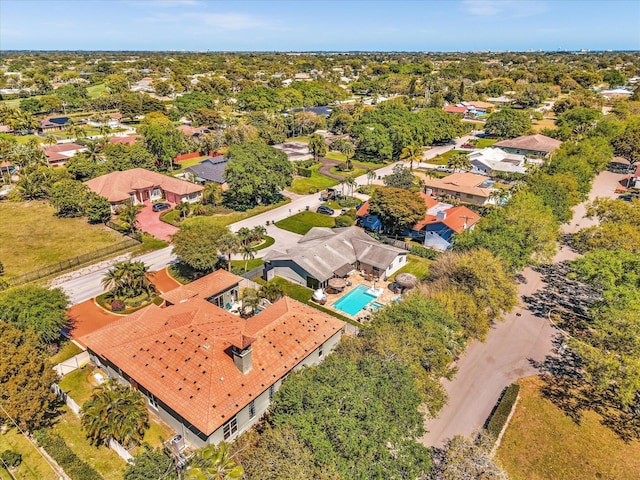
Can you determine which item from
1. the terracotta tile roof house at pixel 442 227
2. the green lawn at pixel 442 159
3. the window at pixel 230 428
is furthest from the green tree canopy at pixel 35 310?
the green lawn at pixel 442 159

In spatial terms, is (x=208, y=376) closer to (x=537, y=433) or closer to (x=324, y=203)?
(x=537, y=433)

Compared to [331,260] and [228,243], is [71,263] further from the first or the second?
[331,260]

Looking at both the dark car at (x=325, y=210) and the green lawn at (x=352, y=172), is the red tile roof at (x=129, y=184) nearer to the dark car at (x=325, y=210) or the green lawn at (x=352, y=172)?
the dark car at (x=325, y=210)

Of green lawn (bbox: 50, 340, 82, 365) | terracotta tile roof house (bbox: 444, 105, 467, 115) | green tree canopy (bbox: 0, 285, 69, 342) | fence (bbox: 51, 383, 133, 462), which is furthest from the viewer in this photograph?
terracotta tile roof house (bbox: 444, 105, 467, 115)

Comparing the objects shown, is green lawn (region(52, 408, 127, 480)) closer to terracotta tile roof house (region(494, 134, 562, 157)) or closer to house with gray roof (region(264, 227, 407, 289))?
house with gray roof (region(264, 227, 407, 289))

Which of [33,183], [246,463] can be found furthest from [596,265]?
[33,183]

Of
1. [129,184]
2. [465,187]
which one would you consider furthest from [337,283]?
[129,184]

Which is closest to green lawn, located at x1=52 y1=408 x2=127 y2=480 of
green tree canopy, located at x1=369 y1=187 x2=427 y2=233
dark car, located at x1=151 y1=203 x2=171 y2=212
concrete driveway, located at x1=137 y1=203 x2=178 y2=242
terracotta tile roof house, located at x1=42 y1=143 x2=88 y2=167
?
concrete driveway, located at x1=137 y1=203 x2=178 y2=242
